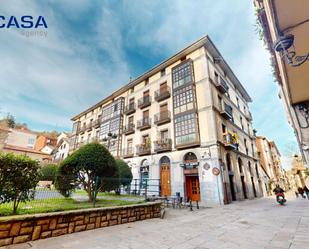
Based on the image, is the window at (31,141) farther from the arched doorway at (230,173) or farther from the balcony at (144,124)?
the arched doorway at (230,173)

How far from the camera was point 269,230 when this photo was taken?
553 centimetres

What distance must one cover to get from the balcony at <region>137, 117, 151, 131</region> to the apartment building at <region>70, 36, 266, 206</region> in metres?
0.12

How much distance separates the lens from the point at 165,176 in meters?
16.6

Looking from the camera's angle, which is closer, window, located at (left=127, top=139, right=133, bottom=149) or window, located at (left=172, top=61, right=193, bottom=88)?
window, located at (left=172, top=61, right=193, bottom=88)

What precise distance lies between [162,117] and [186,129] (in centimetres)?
338

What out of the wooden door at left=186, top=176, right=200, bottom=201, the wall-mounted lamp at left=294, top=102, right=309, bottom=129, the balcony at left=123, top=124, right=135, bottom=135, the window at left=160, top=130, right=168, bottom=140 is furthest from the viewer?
the balcony at left=123, top=124, right=135, bottom=135

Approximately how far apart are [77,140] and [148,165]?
62.8 feet

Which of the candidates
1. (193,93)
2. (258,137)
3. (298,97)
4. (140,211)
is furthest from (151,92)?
(258,137)

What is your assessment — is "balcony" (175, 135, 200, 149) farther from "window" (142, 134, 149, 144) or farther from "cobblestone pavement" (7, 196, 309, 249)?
"cobblestone pavement" (7, 196, 309, 249)

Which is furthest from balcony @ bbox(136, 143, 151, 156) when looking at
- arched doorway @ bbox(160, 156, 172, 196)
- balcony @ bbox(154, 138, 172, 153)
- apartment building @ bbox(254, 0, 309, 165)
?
apartment building @ bbox(254, 0, 309, 165)

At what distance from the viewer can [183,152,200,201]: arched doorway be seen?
14.6 meters

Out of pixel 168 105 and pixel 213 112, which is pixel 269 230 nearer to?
pixel 213 112

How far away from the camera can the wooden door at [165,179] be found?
16047 mm

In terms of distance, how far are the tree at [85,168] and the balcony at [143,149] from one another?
400 inches
